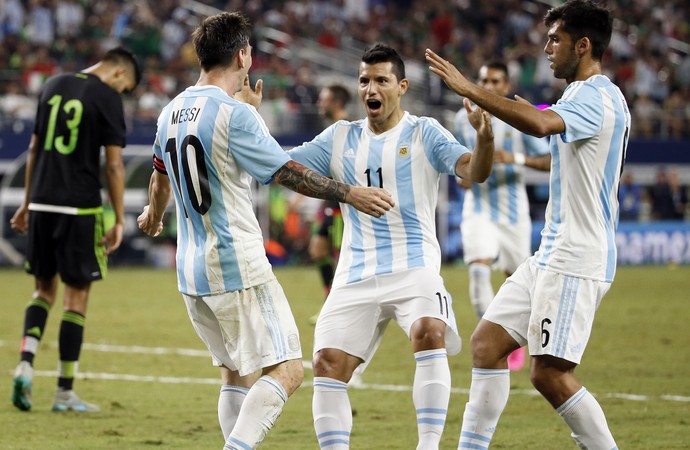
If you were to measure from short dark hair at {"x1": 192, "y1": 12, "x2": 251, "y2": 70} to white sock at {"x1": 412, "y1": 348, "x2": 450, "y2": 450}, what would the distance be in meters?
1.89

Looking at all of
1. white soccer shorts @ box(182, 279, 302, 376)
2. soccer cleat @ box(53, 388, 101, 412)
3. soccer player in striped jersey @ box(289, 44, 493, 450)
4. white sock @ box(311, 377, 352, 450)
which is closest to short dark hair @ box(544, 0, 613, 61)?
soccer player in striped jersey @ box(289, 44, 493, 450)

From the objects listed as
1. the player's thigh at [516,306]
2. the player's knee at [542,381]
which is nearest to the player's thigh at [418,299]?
the player's thigh at [516,306]

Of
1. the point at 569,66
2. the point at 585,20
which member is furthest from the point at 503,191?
the point at 585,20

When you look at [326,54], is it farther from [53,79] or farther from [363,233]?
[363,233]

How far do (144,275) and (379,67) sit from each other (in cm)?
1620

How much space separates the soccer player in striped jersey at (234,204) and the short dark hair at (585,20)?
1297 millimetres

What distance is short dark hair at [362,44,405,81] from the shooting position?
6555 mm

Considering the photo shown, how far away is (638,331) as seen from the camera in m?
13.6

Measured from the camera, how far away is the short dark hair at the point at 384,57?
6555 mm

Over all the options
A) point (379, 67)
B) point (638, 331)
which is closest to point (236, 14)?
point (379, 67)

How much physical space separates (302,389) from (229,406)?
3532 millimetres

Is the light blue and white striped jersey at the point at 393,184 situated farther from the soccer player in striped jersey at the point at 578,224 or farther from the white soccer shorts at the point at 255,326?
the white soccer shorts at the point at 255,326

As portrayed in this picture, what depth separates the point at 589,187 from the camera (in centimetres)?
574

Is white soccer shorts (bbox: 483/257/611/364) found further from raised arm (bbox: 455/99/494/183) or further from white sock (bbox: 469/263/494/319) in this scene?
white sock (bbox: 469/263/494/319)
